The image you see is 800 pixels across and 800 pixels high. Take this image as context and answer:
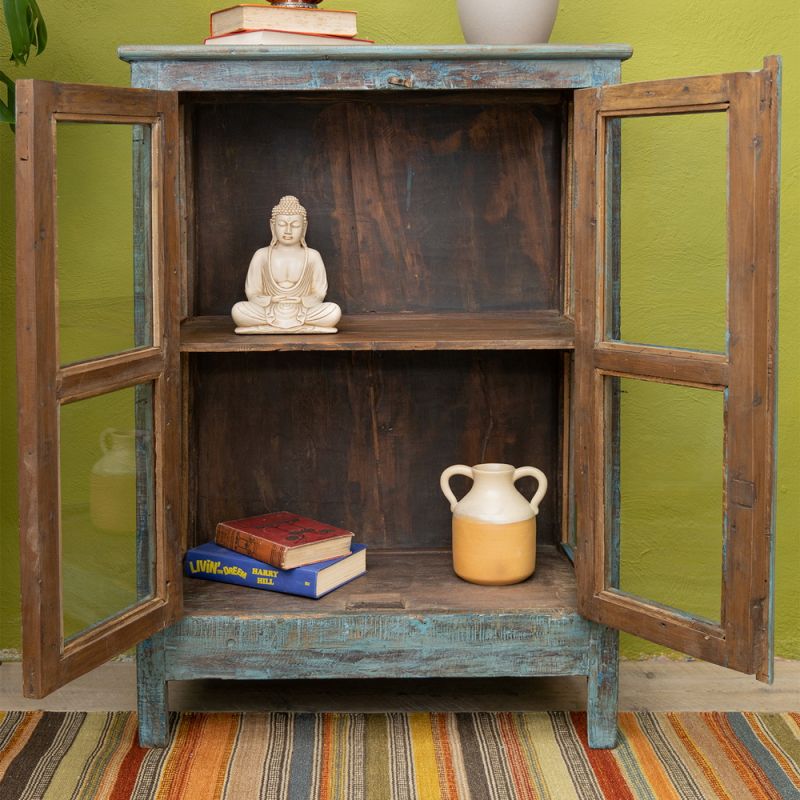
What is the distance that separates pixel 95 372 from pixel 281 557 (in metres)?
0.60

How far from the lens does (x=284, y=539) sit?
2.38 m

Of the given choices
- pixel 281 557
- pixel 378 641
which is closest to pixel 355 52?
pixel 281 557

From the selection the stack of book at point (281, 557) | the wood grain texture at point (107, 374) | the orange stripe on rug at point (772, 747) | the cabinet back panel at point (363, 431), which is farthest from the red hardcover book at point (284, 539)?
the orange stripe on rug at point (772, 747)

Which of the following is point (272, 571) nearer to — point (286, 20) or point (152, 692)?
point (152, 692)

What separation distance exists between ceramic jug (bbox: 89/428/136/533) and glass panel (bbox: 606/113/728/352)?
0.96m

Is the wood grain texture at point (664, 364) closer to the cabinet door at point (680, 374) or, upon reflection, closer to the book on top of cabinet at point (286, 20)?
the cabinet door at point (680, 374)

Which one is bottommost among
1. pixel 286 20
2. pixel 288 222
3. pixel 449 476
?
pixel 449 476

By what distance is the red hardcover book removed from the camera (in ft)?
7.68

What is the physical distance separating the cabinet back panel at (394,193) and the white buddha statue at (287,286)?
0.57 feet

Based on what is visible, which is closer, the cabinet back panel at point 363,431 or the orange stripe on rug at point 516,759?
the orange stripe on rug at point 516,759

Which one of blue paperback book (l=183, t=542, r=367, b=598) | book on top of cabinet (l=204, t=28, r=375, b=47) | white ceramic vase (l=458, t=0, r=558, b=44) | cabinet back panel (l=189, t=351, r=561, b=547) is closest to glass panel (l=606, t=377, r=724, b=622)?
cabinet back panel (l=189, t=351, r=561, b=547)

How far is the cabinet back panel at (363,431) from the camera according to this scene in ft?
8.57

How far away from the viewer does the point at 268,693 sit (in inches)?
99.8

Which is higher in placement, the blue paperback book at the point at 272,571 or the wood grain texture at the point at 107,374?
the wood grain texture at the point at 107,374
